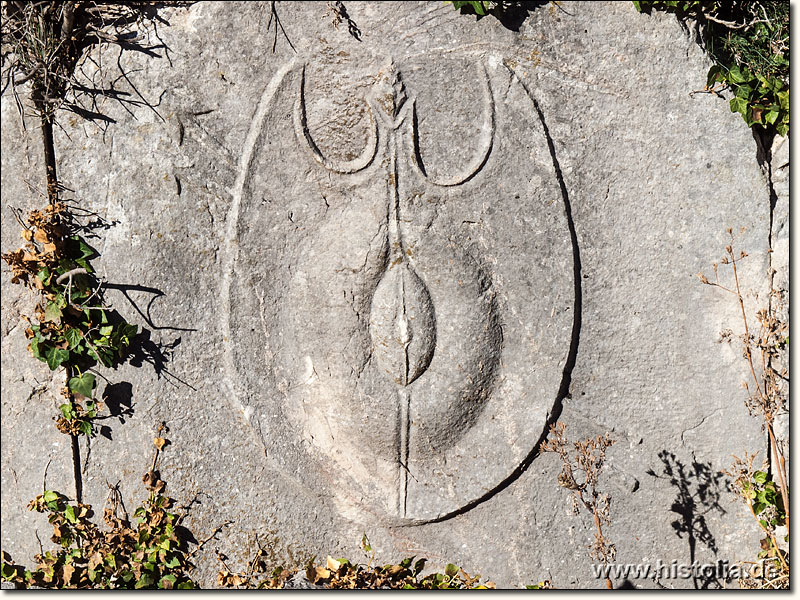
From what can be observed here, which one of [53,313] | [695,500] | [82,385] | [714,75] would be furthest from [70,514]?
[714,75]

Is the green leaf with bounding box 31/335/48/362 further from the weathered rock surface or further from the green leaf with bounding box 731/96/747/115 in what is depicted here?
the green leaf with bounding box 731/96/747/115

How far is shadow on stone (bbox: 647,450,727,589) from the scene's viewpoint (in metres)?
2.42

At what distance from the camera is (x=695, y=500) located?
8.02 ft

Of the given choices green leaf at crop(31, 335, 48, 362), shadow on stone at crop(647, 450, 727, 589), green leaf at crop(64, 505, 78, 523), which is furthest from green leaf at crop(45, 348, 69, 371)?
shadow on stone at crop(647, 450, 727, 589)

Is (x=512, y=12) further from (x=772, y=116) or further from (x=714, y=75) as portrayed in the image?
(x=772, y=116)

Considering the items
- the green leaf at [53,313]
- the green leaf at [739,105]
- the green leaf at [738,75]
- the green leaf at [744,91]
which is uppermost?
the green leaf at [738,75]

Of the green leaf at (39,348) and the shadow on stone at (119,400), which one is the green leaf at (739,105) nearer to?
the shadow on stone at (119,400)

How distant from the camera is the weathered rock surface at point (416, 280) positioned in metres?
2.26

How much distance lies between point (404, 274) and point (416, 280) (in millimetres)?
47

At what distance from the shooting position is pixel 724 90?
231 cm

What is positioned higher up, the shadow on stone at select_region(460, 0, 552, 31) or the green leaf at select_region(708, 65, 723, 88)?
the shadow on stone at select_region(460, 0, 552, 31)

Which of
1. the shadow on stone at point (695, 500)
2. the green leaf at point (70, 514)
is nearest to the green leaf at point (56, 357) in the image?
the green leaf at point (70, 514)

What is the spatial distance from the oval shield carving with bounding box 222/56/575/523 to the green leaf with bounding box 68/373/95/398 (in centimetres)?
50

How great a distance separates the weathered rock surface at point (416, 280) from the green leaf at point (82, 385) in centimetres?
7
